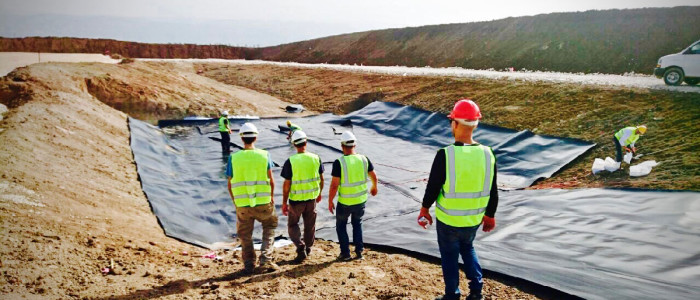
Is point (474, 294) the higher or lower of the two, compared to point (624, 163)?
lower

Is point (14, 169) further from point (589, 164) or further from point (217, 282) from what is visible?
point (589, 164)

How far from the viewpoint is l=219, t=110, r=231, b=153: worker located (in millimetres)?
12800

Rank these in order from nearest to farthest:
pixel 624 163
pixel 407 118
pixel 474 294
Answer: pixel 474 294 < pixel 624 163 < pixel 407 118

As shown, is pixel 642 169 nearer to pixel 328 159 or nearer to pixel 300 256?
pixel 300 256

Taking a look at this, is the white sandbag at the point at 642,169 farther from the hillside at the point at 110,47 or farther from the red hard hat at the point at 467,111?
the hillside at the point at 110,47

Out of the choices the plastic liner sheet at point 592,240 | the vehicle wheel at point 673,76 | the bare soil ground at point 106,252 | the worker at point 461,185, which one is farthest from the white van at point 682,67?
the worker at point 461,185

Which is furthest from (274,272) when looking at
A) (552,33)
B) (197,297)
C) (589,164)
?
(552,33)

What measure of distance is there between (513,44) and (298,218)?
37492mm

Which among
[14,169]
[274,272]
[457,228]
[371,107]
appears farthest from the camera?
[371,107]

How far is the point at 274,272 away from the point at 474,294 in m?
2.56

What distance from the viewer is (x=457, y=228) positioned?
378 centimetres

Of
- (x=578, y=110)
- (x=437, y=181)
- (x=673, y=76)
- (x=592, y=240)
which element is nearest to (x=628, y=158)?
(x=578, y=110)

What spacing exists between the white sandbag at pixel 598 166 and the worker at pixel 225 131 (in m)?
10.4

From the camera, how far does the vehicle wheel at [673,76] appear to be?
14.3 meters
